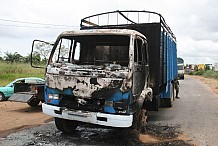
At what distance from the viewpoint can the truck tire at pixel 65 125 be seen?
684 centimetres

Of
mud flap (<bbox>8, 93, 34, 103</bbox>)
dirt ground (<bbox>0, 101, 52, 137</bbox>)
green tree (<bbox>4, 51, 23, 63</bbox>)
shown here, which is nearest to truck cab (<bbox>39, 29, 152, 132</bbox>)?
dirt ground (<bbox>0, 101, 52, 137</bbox>)

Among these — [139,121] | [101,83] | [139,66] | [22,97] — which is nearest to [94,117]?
[101,83]

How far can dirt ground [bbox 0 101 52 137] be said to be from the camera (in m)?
7.74

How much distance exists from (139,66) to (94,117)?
62.2 inches

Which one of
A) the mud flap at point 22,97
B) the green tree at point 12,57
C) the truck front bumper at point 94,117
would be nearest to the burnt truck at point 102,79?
the truck front bumper at point 94,117

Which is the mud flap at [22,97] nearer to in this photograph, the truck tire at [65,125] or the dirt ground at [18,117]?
the dirt ground at [18,117]

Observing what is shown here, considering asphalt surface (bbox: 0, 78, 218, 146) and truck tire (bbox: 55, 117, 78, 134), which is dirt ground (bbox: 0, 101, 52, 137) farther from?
truck tire (bbox: 55, 117, 78, 134)

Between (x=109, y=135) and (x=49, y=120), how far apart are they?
2.48m

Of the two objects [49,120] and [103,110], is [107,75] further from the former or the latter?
[49,120]

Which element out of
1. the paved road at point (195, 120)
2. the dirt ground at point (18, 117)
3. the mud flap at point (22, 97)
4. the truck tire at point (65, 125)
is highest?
the mud flap at point (22, 97)

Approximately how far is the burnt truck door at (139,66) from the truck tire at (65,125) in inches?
75.5

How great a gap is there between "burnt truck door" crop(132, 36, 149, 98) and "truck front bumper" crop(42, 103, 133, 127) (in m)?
0.64

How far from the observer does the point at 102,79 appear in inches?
225

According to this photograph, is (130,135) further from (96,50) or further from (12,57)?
(12,57)
